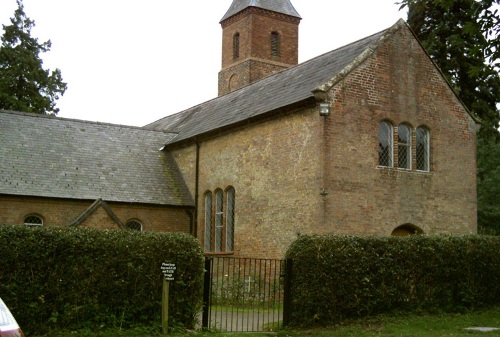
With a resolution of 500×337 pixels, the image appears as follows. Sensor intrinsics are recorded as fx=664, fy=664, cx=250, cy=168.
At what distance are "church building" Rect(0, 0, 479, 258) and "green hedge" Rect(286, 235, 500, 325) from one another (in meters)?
4.31

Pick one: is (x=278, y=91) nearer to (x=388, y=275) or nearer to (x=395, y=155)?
(x=395, y=155)

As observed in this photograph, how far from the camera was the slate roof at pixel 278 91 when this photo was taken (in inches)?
878

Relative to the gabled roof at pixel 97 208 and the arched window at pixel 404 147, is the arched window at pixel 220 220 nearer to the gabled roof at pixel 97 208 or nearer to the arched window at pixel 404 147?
the gabled roof at pixel 97 208

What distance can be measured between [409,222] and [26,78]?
101 feet

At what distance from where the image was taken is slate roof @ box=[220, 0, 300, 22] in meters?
42.8

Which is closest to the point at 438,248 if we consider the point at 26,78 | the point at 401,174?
the point at 401,174

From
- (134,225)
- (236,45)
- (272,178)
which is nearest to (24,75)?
(236,45)

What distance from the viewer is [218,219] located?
2697cm

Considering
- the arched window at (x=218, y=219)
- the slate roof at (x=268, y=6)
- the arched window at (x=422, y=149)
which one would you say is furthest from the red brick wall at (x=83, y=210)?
the slate roof at (x=268, y=6)

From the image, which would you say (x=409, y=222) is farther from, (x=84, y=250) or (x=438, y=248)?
(x=84, y=250)

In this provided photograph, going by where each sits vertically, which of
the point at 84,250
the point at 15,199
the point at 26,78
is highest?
the point at 26,78

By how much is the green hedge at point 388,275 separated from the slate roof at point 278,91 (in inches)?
263

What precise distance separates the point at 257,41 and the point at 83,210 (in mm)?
19908

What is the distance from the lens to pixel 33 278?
13188mm
